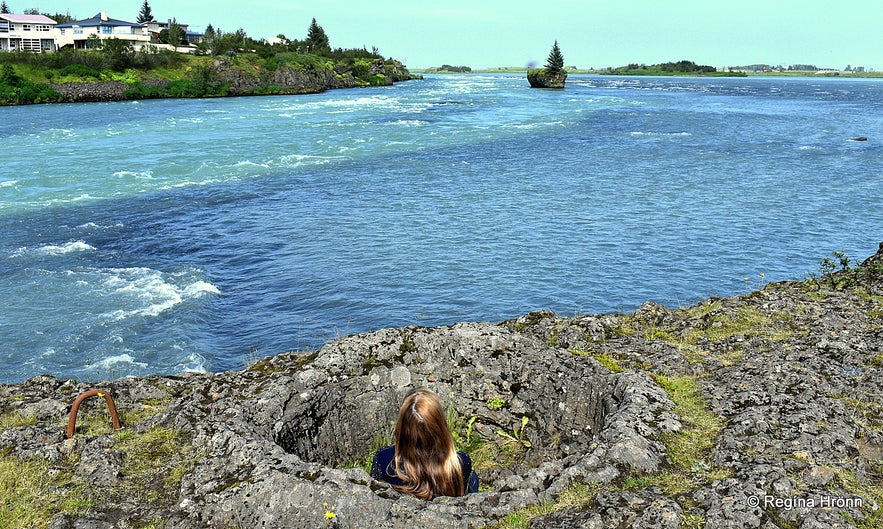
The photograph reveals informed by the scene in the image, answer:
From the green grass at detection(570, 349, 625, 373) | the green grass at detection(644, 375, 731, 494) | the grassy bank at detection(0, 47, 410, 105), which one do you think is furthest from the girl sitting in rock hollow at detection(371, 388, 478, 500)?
the grassy bank at detection(0, 47, 410, 105)

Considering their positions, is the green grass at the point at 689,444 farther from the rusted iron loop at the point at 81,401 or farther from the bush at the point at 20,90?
the bush at the point at 20,90

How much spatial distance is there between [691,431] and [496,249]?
66.0ft

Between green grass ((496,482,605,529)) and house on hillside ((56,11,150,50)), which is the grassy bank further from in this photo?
green grass ((496,482,605,529))

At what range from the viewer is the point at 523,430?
448 inches

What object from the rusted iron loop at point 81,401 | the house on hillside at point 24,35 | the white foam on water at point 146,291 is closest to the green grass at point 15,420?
the rusted iron loop at point 81,401

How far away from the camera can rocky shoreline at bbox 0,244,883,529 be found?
7.82m

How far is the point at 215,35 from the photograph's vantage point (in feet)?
554

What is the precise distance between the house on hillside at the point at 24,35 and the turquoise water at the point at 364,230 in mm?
85605

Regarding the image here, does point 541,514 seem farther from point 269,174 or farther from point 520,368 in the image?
point 269,174

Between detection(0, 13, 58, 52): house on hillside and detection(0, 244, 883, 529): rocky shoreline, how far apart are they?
150217mm

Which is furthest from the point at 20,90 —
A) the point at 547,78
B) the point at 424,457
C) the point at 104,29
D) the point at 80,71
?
the point at 547,78

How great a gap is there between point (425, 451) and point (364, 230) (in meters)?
→ 25.2

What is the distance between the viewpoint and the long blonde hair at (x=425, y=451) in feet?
24.0

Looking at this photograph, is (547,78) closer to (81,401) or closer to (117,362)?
(117,362)
